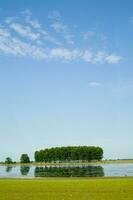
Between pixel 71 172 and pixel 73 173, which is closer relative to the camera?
pixel 73 173

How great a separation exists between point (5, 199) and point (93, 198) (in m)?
6.09

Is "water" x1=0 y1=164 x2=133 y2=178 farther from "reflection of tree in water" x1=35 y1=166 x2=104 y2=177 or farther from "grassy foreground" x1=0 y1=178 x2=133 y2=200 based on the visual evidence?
"grassy foreground" x1=0 y1=178 x2=133 y2=200

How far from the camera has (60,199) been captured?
23906 millimetres

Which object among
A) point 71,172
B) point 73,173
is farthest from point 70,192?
point 71,172

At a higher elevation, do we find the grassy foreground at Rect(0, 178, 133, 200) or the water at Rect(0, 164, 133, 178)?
the water at Rect(0, 164, 133, 178)

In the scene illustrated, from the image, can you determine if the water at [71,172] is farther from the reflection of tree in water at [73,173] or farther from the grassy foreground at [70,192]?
the grassy foreground at [70,192]

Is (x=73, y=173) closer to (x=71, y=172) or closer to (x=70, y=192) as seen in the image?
(x=71, y=172)

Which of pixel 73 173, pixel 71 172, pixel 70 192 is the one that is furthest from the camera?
pixel 71 172

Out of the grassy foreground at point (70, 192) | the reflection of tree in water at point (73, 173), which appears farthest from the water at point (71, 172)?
the grassy foreground at point (70, 192)

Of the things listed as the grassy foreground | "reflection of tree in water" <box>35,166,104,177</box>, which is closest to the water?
"reflection of tree in water" <box>35,166,104,177</box>

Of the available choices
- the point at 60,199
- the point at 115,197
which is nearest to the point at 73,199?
the point at 60,199

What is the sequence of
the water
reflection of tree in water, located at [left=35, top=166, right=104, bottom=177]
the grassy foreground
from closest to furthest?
the grassy foreground
reflection of tree in water, located at [left=35, top=166, right=104, bottom=177]
the water

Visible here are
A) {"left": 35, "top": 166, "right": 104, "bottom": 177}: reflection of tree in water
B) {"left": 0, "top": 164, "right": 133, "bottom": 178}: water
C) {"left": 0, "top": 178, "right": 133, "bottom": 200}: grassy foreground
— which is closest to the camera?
{"left": 0, "top": 178, "right": 133, "bottom": 200}: grassy foreground

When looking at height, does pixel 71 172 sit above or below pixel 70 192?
above
